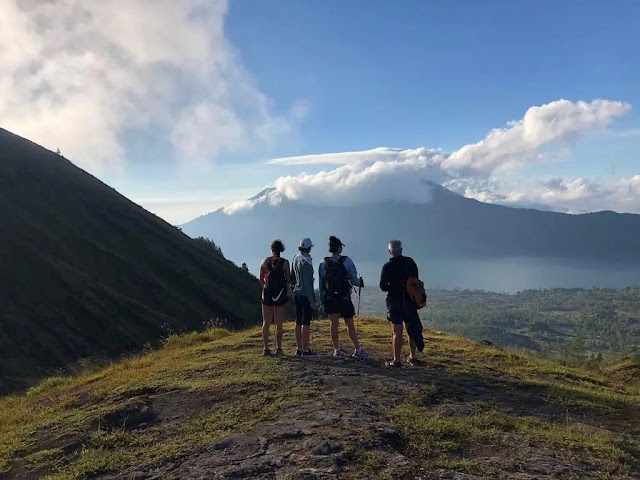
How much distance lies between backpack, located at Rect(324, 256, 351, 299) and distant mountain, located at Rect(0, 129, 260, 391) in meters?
16.8

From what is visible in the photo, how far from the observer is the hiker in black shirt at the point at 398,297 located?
9.21 m

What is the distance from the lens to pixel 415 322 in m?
9.27

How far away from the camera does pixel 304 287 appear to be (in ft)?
32.1

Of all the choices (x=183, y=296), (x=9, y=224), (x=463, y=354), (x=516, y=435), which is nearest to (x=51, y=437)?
(x=516, y=435)

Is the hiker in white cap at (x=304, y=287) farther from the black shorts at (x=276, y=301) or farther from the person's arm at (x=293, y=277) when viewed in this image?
the black shorts at (x=276, y=301)

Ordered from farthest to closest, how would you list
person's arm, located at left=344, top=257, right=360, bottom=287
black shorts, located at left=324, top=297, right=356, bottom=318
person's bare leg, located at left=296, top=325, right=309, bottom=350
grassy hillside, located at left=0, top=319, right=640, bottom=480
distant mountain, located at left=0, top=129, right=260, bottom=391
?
distant mountain, located at left=0, top=129, right=260, bottom=391 → person's bare leg, located at left=296, top=325, right=309, bottom=350 → black shorts, located at left=324, top=297, right=356, bottom=318 → person's arm, located at left=344, top=257, right=360, bottom=287 → grassy hillside, located at left=0, top=319, right=640, bottom=480

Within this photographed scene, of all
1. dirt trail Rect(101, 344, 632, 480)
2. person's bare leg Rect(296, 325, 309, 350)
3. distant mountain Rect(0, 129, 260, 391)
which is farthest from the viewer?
distant mountain Rect(0, 129, 260, 391)

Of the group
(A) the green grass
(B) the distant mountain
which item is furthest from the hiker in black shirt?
(B) the distant mountain

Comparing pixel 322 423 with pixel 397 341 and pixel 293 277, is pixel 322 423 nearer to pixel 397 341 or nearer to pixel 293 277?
pixel 397 341

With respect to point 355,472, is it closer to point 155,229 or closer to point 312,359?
point 312,359

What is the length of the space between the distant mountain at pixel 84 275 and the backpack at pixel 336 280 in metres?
16.8

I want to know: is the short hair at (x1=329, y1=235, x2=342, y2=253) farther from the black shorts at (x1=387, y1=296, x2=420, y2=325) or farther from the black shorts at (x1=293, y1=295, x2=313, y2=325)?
the black shorts at (x1=387, y1=296, x2=420, y2=325)

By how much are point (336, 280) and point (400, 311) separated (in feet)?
4.70

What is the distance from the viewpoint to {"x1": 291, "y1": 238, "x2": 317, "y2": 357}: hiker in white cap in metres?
9.81
